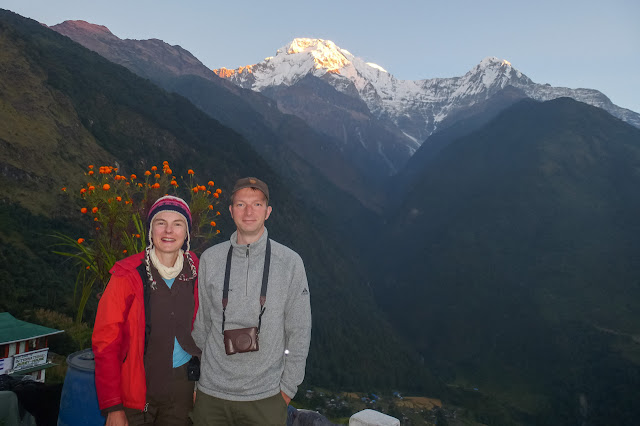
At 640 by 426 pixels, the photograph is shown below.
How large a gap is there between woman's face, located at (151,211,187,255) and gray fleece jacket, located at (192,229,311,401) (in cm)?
30

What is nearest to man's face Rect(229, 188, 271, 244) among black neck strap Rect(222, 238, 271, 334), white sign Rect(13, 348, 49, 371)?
black neck strap Rect(222, 238, 271, 334)

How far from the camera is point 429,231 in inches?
7830

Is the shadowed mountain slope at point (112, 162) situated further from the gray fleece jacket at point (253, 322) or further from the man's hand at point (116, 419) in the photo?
the gray fleece jacket at point (253, 322)

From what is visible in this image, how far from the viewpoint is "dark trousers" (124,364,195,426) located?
3.95 metres

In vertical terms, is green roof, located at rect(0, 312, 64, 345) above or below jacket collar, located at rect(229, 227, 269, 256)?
below

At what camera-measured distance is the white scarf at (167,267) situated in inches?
162

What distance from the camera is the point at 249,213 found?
4191mm

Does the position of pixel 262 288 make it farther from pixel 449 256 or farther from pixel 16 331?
pixel 449 256

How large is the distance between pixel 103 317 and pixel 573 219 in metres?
175

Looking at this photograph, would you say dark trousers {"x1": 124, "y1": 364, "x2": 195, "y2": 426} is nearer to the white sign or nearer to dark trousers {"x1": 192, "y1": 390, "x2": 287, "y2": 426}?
dark trousers {"x1": 192, "y1": 390, "x2": 287, "y2": 426}

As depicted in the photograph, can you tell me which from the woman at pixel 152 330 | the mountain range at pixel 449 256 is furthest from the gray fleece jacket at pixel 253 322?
the mountain range at pixel 449 256

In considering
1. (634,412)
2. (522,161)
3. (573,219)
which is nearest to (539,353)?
(634,412)

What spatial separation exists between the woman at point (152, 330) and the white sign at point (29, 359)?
5.04 meters

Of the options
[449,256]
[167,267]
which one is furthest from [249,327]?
[449,256]
